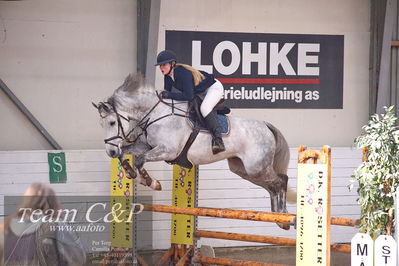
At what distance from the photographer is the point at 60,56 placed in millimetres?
7203

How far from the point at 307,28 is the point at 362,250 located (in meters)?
3.93

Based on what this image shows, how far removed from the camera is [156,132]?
590 centimetres

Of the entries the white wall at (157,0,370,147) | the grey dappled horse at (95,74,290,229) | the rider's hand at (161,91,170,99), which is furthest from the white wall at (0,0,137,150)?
the rider's hand at (161,91,170,99)

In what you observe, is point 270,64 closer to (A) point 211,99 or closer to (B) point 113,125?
(A) point 211,99

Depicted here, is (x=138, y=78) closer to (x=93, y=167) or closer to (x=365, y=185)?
(x=93, y=167)

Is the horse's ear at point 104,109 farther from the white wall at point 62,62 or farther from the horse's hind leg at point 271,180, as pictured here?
the white wall at point 62,62

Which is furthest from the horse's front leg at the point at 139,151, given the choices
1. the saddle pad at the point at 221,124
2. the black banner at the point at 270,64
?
the black banner at the point at 270,64

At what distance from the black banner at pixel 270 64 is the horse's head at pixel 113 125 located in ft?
5.73

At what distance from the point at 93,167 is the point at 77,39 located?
1214mm

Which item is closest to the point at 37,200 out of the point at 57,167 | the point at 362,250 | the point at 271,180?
the point at 362,250

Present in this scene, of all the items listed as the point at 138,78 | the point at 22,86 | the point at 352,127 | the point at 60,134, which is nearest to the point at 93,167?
the point at 60,134

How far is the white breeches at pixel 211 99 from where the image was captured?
5.98m

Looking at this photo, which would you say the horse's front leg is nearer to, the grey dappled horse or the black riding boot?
the grey dappled horse

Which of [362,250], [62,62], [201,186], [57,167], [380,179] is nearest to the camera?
[362,250]
